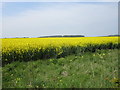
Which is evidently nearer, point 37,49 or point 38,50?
point 38,50

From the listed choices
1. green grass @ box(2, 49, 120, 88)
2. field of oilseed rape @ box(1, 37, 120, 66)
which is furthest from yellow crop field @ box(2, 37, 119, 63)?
green grass @ box(2, 49, 120, 88)

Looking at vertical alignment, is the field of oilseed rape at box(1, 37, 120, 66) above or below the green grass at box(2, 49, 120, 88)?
above

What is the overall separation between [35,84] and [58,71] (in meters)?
1.42

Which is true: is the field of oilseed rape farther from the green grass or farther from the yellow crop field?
the green grass

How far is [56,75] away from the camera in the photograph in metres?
5.63

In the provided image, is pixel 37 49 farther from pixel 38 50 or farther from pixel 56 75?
pixel 56 75

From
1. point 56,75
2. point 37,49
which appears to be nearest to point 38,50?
point 37,49

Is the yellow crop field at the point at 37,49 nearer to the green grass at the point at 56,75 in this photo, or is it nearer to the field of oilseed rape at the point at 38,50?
the field of oilseed rape at the point at 38,50

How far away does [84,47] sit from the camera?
9758 mm

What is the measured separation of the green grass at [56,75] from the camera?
15.2 feet

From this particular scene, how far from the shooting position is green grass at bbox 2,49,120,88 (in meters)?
4.63

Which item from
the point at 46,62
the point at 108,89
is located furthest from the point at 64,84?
the point at 46,62

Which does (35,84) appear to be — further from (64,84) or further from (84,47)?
(84,47)

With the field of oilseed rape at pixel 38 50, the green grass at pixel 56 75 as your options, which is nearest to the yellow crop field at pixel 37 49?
the field of oilseed rape at pixel 38 50
